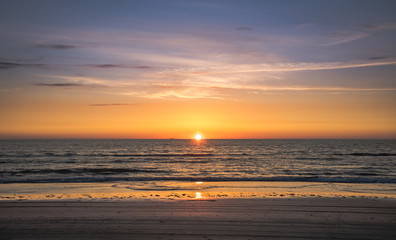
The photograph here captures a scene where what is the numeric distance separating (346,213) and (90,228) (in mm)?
8919

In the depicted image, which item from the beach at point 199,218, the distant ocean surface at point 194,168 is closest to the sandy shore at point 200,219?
the beach at point 199,218

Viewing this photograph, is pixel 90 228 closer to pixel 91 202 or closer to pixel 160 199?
pixel 91 202

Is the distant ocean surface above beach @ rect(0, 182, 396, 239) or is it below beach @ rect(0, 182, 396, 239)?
below

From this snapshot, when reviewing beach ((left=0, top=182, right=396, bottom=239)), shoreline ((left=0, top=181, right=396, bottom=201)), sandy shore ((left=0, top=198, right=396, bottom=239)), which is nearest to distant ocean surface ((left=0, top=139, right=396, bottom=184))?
shoreline ((left=0, top=181, right=396, bottom=201))

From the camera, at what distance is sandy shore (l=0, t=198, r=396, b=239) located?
27.5 feet

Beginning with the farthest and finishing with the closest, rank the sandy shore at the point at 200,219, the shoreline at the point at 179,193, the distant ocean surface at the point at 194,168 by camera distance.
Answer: the distant ocean surface at the point at 194,168 < the shoreline at the point at 179,193 < the sandy shore at the point at 200,219

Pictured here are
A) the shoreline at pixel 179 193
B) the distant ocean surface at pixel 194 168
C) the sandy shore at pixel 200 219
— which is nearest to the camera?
the sandy shore at pixel 200 219

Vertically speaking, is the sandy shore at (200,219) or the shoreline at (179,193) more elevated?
the sandy shore at (200,219)

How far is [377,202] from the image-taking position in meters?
13.2

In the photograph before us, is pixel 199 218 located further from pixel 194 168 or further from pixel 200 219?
pixel 194 168

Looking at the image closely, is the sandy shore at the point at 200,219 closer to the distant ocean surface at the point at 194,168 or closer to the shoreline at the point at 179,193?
the shoreline at the point at 179,193

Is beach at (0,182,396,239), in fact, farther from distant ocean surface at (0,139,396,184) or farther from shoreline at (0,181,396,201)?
distant ocean surface at (0,139,396,184)

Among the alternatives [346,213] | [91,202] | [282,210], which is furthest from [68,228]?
[346,213]

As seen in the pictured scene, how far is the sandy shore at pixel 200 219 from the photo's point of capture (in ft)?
27.5
